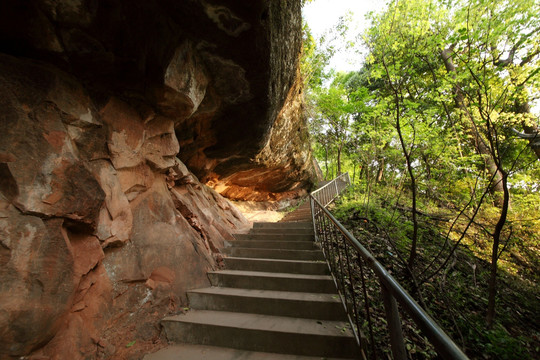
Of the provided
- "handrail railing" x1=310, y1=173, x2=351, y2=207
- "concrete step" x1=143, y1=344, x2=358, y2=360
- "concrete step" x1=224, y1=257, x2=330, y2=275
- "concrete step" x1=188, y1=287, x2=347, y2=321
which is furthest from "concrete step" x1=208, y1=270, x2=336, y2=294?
"handrail railing" x1=310, y1=173, x2=351, y2=207

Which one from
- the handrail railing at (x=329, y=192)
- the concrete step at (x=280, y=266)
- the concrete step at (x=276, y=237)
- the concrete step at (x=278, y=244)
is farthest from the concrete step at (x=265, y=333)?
the handrail railing at (x=329, y=192)

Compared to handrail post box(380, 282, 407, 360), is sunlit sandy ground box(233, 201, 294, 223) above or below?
below

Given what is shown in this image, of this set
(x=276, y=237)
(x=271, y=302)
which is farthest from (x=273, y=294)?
(x=276, y=237)

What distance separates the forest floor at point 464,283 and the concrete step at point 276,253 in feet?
4.55

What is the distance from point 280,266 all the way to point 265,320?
1.10m

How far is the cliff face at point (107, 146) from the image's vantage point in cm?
181

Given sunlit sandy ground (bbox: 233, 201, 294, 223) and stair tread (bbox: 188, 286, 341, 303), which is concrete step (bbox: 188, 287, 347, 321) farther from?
sunlit sandy ground (bbox: 233, 201, 294, 223)

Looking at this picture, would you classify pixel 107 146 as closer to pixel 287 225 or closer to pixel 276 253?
pixel 276 253

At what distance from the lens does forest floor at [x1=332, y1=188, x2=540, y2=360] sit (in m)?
2.65

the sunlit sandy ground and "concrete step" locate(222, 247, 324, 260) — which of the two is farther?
the sunlit sandy ground

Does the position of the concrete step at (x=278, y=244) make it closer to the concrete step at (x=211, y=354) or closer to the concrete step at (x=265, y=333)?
the concrete step at (x=265, y=333)

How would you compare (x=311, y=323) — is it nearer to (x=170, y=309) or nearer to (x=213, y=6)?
(x=170, y=309)

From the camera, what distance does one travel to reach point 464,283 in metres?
3.90

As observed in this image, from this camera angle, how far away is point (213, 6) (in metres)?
2.27
